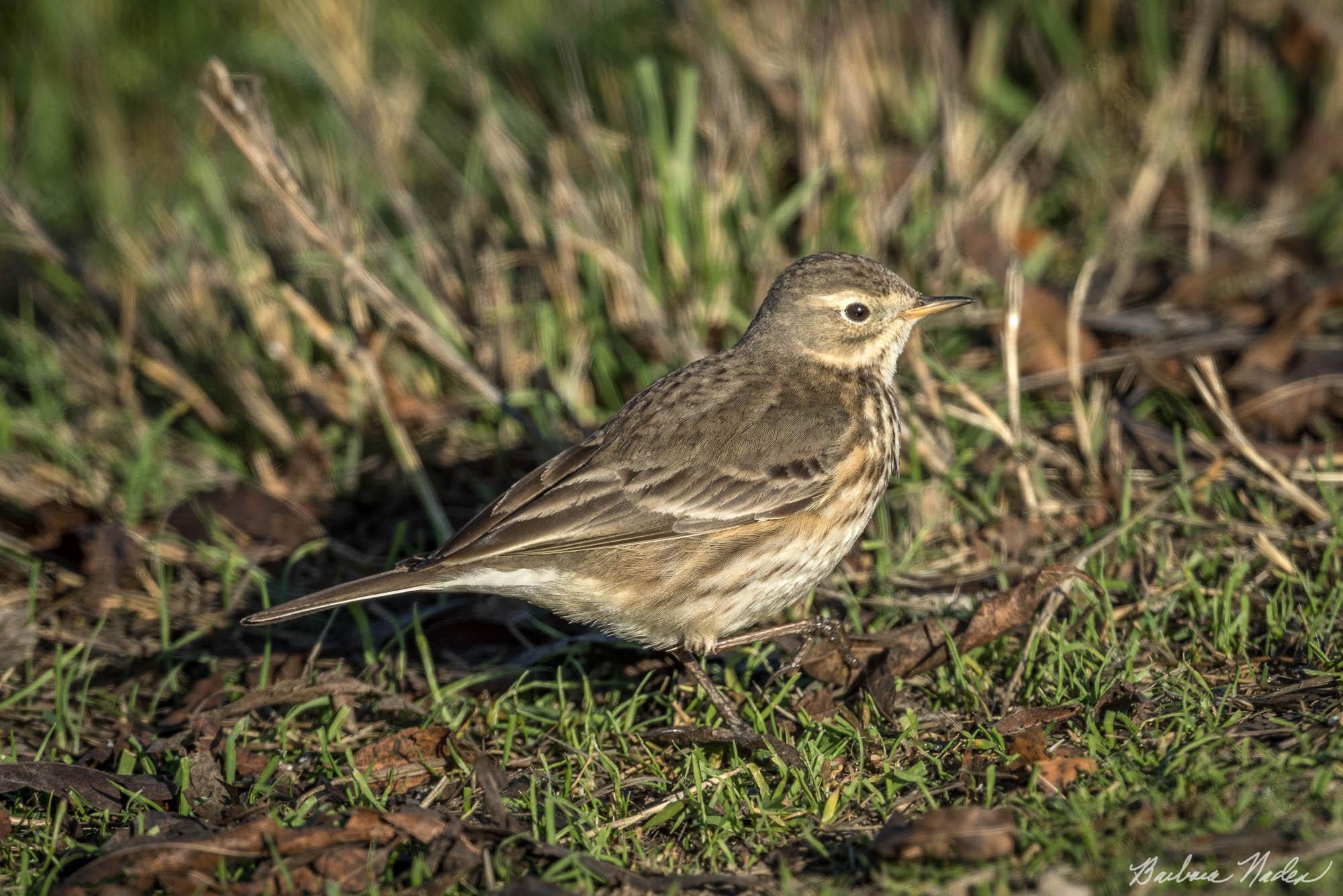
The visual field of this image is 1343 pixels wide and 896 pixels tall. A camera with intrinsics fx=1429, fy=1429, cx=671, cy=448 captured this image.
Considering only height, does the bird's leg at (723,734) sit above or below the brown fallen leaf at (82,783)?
below

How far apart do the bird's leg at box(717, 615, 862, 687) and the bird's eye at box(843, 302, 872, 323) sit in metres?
1.25

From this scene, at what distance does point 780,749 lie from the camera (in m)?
4.96

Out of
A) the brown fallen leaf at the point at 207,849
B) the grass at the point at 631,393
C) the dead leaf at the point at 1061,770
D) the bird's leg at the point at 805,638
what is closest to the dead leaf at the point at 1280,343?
the grass at the point at 631,393

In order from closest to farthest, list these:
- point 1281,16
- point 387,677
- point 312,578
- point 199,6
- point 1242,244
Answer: point 387,677
point 312,578
point 1242,244
point 1281,16
point 199,6

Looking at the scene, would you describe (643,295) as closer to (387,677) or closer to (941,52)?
(387,677)

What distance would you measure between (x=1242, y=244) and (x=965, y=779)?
4837 millimetres

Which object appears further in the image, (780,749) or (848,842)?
(780,749)

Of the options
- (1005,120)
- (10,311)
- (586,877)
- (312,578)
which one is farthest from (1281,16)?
(10,311)

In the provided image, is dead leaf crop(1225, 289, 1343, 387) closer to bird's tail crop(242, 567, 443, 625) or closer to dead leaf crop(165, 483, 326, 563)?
bird's tail crop(242, 567, 443, 625)

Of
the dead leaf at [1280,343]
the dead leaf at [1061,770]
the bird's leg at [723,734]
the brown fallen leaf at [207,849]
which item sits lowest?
the dead leaf at [1280,343]

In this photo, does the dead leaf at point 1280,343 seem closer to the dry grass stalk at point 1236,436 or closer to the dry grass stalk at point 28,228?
the dry grass stalk at point 1236,436

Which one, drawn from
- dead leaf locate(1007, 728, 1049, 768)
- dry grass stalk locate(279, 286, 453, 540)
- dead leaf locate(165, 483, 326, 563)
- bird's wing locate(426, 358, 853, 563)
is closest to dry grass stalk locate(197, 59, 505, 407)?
dry grass stalk locate(279, 286, 453, 540)

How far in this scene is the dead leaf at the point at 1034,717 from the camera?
15.8 ft
